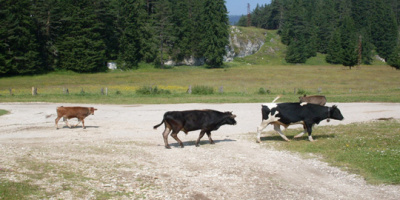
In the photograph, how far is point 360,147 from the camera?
13328 millimetres

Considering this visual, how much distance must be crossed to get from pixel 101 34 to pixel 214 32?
29643mm

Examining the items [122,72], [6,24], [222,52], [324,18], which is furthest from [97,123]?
[324,18]

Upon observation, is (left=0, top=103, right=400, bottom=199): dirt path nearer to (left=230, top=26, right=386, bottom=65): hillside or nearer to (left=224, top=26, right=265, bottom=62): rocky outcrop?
(left=230, top=26, right=386, bottom=65): hillside

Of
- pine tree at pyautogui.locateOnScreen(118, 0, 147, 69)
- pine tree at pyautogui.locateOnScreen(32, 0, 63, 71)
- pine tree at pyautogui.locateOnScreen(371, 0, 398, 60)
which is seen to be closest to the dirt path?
pine tree at pyautogui.locateOnScreen(32, 0, 63, 71)

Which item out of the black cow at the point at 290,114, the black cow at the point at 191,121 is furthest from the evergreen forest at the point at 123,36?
the black cow at the point at 290,114

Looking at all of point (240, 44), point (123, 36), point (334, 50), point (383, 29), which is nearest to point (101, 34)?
point (123, 36)

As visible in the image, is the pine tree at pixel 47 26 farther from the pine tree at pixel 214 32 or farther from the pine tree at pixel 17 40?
the pine tree at pixel 214 32

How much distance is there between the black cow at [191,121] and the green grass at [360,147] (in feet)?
7.60

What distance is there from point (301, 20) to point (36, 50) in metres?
102

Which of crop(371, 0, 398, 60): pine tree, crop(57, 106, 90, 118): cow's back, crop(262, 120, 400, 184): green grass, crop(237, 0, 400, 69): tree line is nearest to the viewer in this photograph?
crop(262, 120, 400, 184): green grass

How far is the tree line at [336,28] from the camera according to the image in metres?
127

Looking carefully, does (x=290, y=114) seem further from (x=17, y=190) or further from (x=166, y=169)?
(x=17, y=190)

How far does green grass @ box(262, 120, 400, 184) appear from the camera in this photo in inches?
410

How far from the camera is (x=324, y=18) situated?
15662 cm
